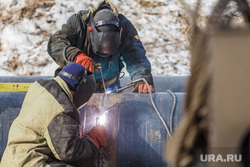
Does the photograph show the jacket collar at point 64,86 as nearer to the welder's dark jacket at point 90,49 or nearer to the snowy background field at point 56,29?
the welder's dark jacket at point 90,49

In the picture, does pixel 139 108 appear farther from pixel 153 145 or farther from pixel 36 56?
pixel 36 56

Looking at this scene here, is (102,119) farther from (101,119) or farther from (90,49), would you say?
(90,49)

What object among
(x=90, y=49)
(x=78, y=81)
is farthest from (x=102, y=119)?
(x=90, y=49)

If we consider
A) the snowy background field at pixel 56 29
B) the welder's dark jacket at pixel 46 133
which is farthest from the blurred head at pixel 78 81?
the snowy background field at pixel 56 29

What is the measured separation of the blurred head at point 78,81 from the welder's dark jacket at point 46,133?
15 centimetres

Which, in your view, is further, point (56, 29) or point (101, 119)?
point (56, 29)

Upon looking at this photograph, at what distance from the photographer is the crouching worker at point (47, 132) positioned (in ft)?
7.69

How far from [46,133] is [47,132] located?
0.01 metres

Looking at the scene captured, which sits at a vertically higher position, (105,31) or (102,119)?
(105,31)

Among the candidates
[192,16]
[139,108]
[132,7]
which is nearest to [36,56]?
[132,7]

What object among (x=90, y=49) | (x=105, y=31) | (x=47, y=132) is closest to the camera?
(x=47, y=132)

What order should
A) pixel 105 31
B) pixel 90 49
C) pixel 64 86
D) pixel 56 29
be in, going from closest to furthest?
1. pixel 64 86
2. pixel 105 31
3. pixel 90 49
4. pixel 56 29

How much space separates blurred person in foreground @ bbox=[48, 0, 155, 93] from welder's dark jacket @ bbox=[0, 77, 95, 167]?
928 mm

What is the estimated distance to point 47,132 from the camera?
7.73 feet
